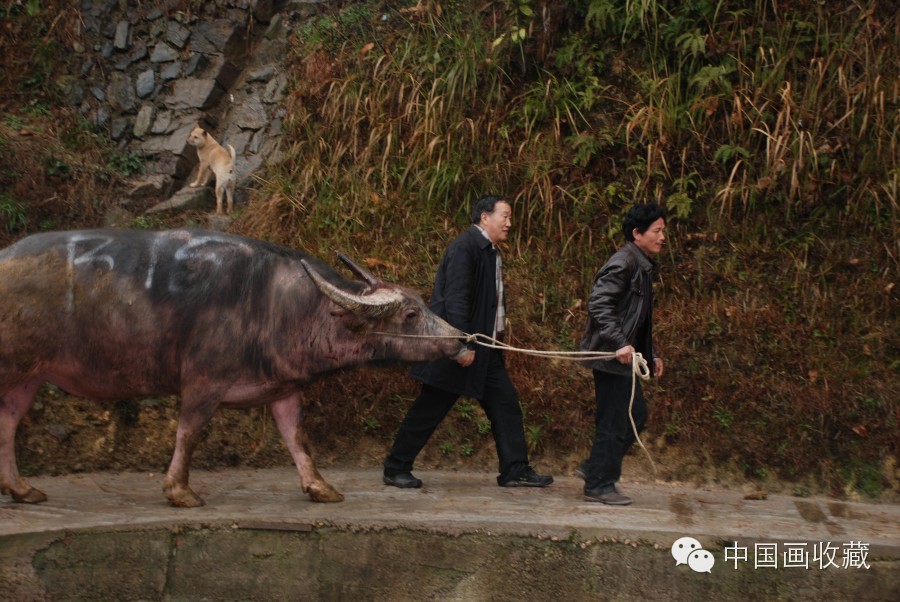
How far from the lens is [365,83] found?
937 cm

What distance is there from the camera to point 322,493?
5.87 metres

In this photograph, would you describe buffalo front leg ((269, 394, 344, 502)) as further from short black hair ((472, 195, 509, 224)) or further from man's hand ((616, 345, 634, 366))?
man's hand ((616, 345, 634, 366))

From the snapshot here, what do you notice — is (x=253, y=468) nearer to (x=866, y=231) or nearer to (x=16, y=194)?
(x=16, y=194)

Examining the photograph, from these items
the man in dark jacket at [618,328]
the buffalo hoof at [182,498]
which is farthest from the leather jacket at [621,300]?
the buffalo hoof at [182,498]

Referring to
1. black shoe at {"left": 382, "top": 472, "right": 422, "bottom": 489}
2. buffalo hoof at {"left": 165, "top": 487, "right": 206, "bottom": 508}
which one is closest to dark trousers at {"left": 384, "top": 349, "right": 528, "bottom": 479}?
black shoe at {"left": 382, "top": 472, "right": 422, "bottom": 489}

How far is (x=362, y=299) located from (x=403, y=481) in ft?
4.31

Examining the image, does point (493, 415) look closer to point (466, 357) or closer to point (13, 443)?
point (466, 357)

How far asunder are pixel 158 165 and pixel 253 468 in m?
3.70

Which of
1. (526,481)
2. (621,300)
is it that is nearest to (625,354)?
(621,300)

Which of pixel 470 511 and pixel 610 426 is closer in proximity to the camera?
pixel 470 511

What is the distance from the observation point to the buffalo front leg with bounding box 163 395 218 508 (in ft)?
18.3

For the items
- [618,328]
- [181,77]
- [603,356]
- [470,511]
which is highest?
[181,77]

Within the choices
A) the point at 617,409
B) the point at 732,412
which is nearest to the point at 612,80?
the point at 732,412

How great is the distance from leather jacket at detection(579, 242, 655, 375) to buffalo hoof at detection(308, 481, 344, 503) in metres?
1.64
